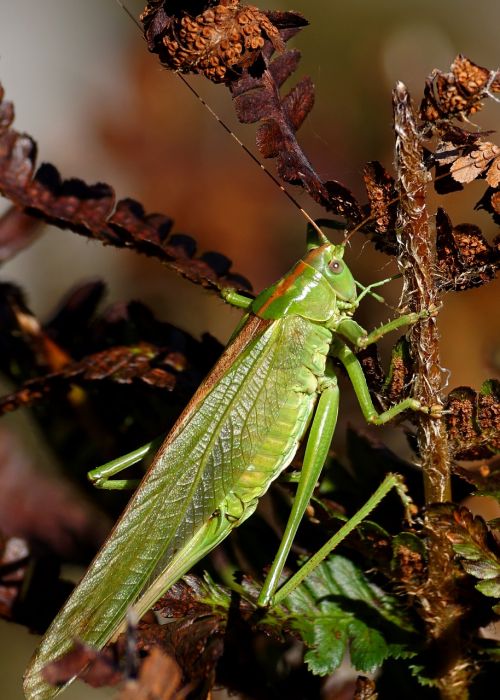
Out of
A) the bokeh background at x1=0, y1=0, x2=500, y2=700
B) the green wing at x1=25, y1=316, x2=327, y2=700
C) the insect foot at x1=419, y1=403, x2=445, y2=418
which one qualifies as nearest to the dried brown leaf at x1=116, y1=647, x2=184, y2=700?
the green wing at x1=25, y1=316, x2=327, y2=700

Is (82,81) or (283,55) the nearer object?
(283,55)

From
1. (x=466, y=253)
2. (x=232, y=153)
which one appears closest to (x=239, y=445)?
(x=466, y=253)

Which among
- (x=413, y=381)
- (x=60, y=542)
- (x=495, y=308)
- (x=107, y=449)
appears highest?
(x=495, y=308)

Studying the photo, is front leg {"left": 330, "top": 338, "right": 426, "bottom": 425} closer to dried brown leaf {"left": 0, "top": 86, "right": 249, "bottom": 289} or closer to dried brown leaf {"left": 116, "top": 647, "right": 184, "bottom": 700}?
dried brown leaf {"left": 0, "top": 86, "right": 249, "bottom": 289}

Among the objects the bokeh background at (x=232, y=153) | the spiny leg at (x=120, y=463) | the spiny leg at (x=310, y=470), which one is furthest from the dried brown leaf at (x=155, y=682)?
the bokeh background at (x=232, y=153)

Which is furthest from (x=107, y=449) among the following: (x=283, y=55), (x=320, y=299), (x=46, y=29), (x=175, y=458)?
(x=46, y=29)

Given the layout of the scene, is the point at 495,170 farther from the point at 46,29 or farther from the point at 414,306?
the point at 46,29

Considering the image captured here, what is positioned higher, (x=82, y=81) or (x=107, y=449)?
(x=82, y=81)

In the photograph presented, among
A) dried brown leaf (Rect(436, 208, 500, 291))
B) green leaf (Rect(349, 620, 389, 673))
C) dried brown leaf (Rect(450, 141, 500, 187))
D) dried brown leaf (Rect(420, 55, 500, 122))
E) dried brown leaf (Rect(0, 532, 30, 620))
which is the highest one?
dried brown leaf (Rect(420, 55, 500, 122))
